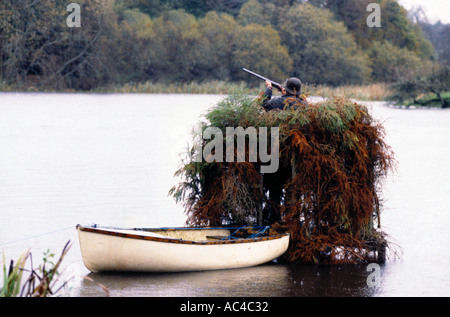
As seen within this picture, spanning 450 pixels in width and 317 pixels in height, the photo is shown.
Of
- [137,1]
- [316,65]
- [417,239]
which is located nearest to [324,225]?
[417,239]

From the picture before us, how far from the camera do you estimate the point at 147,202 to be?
18.4m

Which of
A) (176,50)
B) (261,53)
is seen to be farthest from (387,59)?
(176,50)

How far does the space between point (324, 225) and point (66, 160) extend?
58.3ft

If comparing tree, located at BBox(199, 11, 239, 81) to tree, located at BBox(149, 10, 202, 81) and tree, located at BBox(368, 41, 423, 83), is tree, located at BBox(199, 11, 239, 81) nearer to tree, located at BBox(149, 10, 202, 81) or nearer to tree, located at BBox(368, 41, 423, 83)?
tree, located at BBox(149, 10, 202, 81)

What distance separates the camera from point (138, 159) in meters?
28.8

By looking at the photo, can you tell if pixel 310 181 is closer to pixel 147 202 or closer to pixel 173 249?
pixel 173 249

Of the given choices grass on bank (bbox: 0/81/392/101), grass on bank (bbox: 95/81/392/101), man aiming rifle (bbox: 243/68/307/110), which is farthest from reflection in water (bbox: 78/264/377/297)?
grass on bank (bbox: 95/81/392/101)

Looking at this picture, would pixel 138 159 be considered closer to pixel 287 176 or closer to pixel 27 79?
pixel 287 176

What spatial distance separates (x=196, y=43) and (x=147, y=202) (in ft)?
216

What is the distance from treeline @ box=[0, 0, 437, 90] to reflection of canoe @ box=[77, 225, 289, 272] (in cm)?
6038

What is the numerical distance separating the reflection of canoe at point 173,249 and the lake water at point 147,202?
0.18 metres

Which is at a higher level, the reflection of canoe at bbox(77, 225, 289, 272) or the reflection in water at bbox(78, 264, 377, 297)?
the reflection of canoe at bbox(77, 225, 289, 272)

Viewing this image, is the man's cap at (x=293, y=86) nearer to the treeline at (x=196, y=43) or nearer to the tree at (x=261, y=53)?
the treeline at (x=196, y=43)

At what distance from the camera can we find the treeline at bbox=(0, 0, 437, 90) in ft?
228
